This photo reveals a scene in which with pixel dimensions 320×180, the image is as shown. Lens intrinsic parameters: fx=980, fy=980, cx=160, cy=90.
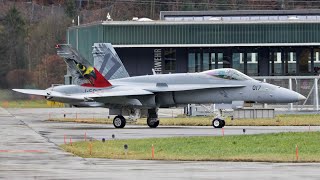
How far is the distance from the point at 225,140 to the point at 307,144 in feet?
10.8

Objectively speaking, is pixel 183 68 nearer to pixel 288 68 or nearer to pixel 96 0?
pixel 288 68

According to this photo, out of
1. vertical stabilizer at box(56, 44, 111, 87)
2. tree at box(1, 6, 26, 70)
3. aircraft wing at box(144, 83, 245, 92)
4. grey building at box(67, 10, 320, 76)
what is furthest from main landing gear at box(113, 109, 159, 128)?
tree at box(1, 6, 26, 70)

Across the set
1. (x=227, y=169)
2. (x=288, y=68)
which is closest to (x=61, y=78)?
(x=288, y=68)

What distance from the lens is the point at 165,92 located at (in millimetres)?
47906

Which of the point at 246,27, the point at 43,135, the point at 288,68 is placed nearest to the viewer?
the point at 43,135

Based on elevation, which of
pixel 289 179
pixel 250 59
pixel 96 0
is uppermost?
pixel 96 0

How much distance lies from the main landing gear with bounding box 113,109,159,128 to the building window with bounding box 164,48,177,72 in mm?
35671

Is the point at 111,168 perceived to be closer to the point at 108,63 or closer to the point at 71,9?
the point at 108,63

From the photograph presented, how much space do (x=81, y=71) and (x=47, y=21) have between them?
5746 cm

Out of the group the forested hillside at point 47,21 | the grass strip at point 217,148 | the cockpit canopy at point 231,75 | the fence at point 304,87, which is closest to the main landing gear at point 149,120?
the cockpit canopy at point 231,75

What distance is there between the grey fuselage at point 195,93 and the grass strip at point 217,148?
7913 mm

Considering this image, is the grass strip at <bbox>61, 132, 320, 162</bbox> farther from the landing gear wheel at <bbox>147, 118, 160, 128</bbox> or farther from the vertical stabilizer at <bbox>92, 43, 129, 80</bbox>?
the vertical stabilizer at <bbox>92, 43, 129, 80</bbox>

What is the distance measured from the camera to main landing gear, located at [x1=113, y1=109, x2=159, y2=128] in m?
48.0

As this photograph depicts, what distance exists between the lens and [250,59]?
86.4 meters
